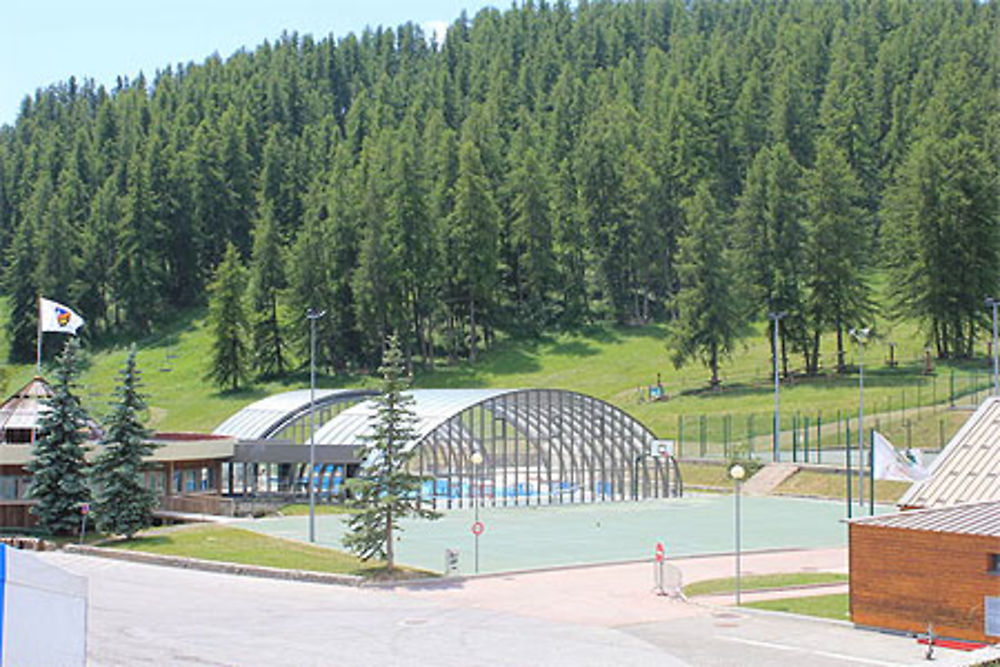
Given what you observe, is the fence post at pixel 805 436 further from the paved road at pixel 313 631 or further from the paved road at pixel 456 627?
Answer: the paved road at pixel 313 631

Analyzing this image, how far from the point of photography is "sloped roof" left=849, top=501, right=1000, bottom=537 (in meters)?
26.0

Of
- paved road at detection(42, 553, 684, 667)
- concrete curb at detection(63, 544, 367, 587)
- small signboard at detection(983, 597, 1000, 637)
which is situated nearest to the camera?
paved road at detection(42, 553, 684, 667)

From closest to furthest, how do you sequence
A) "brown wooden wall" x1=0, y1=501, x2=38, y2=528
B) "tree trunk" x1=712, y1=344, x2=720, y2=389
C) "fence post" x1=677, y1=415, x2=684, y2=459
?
"brown wooden wall" x1=0, y1=501, x2=38, y2=528
"fence post" x1=677, y1=415, x2=684, y2=459
"tree trunk" x1=712, y1=344, x2=720, y2=389

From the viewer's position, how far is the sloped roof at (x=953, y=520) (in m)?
26.0

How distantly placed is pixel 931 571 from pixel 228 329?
6980cm

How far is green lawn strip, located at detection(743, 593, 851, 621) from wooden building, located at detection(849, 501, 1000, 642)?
136 centimetres

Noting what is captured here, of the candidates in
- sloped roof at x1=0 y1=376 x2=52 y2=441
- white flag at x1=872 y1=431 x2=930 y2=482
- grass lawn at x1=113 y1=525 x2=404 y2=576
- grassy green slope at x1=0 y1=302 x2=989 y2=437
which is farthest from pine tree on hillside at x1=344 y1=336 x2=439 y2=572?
grassy green slope at x1=0 y1=302 x2=989 y2=437

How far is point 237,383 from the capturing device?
89.4m

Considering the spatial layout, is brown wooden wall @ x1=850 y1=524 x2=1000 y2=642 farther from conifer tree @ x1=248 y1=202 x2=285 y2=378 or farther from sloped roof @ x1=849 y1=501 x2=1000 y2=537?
conifer tree @ x1=248 y1=202 x2=285 y2=378

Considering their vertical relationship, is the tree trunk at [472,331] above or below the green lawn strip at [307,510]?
above

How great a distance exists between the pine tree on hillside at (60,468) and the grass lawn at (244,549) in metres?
3.27

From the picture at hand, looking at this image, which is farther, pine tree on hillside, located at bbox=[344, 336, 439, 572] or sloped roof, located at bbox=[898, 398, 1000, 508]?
pine tree on hillside, located at bbox=[344, 336, 439, 572]

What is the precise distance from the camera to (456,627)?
27562 millimetres

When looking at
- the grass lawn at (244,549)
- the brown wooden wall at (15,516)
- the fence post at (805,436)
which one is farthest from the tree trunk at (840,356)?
the brown wooden wall at (15,516)
